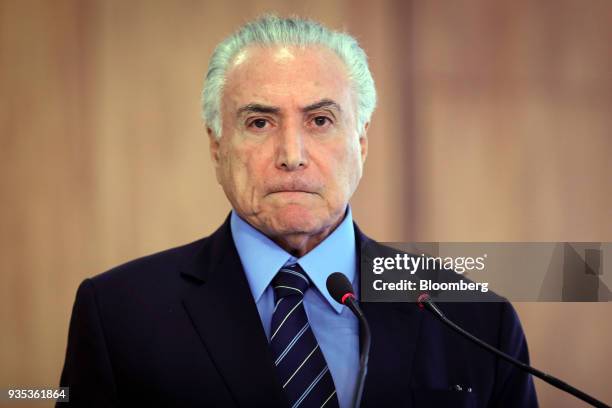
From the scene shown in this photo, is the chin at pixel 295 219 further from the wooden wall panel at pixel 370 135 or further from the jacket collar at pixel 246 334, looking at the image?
the wooden wall panel at pixel 370 135

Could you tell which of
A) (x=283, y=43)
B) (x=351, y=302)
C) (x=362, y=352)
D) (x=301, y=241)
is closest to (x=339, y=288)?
(x=351, y=302)

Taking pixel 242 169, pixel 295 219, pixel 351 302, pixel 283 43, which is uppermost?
pixel 283 43

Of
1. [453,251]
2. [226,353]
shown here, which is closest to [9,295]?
[226,353]

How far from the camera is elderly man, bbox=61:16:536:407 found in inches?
58.5

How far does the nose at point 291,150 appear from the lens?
5.15ft

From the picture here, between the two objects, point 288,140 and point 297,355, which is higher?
point 288,140

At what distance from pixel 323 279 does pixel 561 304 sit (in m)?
0.94

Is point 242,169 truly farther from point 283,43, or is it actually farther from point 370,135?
point 370,135

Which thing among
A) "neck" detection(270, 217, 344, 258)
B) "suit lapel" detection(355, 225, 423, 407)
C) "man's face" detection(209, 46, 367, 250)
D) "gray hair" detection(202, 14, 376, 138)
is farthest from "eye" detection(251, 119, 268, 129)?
"suit lapel" detection(355, 225, 423, 407)

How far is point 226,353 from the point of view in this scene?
1.48 metres

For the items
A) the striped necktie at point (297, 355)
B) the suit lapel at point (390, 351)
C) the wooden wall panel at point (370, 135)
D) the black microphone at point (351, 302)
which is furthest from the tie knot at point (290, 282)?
the wooden wall panel at point (370, 135)

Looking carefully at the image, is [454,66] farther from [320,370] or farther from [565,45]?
[320,370]

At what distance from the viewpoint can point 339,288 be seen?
131 cm

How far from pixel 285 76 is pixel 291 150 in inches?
6.2
